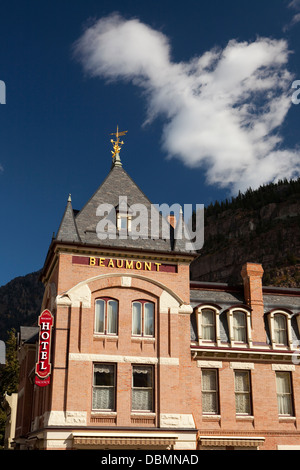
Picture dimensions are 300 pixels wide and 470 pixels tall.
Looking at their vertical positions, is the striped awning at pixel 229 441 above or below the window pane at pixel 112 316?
below

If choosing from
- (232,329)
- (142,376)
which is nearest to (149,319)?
(142,376)

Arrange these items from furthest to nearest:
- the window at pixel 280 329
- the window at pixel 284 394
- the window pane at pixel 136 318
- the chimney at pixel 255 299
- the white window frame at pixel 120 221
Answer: the window at pixel 280 329
the chimney at pixel 255 299
the window at pixel 284 394
the white window frame at pixel 120 221
the window pane at pixel 136 318

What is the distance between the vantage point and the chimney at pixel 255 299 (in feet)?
97.3

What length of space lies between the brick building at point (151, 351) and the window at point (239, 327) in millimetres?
62

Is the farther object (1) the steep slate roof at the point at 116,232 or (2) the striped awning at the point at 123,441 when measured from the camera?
(1) the steep slate roof at the point at 116,232

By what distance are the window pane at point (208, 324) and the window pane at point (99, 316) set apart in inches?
243

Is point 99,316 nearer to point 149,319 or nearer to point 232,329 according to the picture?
point 149,319

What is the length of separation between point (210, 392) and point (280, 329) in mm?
5773

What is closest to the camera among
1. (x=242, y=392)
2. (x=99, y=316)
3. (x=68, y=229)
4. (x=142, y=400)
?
(x=142, y=400)

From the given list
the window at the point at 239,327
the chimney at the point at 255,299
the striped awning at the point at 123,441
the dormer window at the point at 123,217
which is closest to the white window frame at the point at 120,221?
the dormer window at the point at 123,217

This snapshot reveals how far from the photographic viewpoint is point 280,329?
3033cm

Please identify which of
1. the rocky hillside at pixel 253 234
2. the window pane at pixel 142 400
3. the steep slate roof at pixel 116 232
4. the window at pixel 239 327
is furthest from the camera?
the rocky hillside at pixel 253 234

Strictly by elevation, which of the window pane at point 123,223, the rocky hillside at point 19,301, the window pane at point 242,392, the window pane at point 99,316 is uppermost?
the rocky hillside at point 19,301

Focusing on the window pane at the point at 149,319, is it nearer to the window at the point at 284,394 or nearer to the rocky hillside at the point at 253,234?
the window at the point at 284,394
